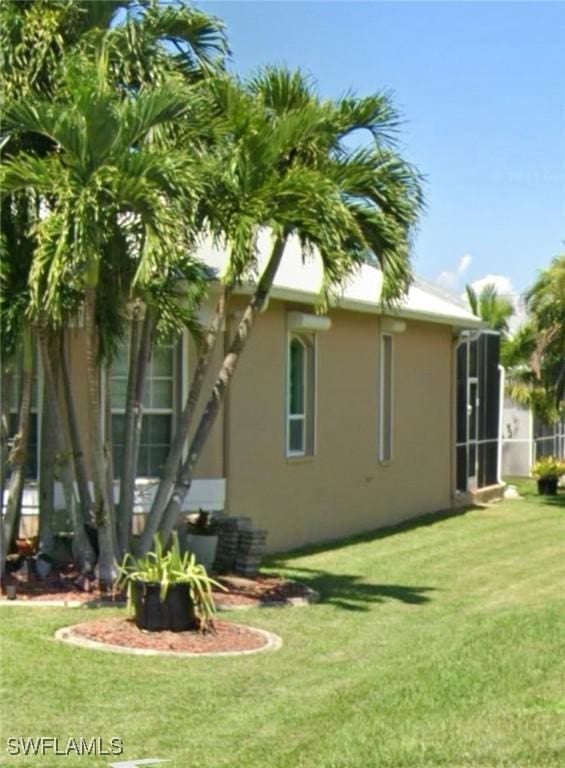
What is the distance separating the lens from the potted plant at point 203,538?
12.8 meters

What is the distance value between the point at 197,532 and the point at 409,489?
7678 mm

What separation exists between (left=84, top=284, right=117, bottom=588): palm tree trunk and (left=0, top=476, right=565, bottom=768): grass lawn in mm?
741

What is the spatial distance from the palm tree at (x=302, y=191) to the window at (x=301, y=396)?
4452mm

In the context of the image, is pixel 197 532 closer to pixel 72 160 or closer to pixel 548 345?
pixel 72 160

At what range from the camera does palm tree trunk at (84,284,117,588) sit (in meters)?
10.7

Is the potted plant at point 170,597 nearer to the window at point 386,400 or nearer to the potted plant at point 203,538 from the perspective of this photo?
the potted plant at point 203,538

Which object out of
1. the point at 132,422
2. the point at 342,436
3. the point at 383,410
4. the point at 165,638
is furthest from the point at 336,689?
the point at 383,410

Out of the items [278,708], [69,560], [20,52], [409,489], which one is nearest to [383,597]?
[69,560]

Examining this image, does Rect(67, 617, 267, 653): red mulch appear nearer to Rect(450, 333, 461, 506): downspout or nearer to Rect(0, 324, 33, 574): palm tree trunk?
Rect(0, 324, 33, 574): palm tree trunk

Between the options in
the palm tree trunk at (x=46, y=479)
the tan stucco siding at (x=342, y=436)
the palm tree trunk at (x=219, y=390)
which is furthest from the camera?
the tan stucco siding at (x=342, y=436)

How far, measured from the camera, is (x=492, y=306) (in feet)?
124

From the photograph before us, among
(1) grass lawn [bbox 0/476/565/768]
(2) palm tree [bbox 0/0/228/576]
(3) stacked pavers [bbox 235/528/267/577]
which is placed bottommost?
(1) grass lawn [bbox 0/476/565/768]

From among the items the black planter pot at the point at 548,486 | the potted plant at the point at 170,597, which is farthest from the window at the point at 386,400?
the potted plant at the point at 170,597

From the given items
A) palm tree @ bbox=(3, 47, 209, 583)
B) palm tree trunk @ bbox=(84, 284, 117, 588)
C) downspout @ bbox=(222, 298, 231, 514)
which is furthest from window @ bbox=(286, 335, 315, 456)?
palm tree @ bbox=(3, 47, 209, 583)
